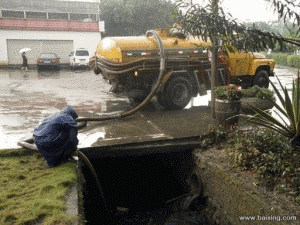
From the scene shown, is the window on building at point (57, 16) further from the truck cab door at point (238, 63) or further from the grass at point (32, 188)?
the grass at point (32, 188)

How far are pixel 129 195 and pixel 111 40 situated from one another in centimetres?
451

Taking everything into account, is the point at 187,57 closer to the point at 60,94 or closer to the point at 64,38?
the point at 60,94

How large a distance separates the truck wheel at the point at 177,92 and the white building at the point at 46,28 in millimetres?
21690

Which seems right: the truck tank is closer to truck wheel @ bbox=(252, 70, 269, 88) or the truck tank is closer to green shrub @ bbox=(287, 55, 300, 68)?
truck wheel @ bbox=(252, 70, 269, 88)

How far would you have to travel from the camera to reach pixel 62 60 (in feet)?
94.6

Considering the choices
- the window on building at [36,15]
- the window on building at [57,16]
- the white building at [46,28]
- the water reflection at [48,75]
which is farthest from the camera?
the window on building at [57,16]

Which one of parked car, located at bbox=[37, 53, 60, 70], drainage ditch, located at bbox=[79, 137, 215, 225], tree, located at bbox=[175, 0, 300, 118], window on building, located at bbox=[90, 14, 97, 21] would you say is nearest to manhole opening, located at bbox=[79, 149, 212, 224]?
drainage ditch, located at bbox=[79, 137, 215, 225]

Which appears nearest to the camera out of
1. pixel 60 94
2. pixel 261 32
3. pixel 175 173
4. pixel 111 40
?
pixel 261 32

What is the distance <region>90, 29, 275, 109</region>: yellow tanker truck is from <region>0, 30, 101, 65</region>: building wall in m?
20.5

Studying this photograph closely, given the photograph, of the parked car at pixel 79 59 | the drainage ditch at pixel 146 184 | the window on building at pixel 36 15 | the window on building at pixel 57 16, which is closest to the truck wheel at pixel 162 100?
the drainage ditch at pixel 146 184

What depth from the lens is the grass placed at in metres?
3.39

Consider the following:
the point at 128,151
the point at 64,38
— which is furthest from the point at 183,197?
the point at 64,38

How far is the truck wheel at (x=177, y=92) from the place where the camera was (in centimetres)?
861

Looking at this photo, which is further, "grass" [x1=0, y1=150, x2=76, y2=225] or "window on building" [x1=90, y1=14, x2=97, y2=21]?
"window on building" [x1=90, y1=14, x2=97, y2=21]
